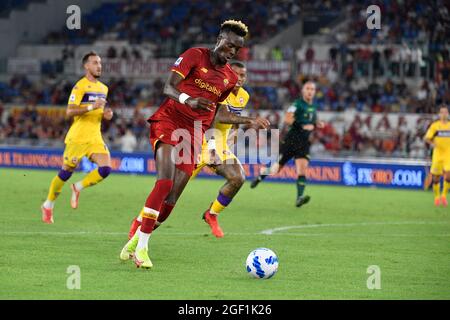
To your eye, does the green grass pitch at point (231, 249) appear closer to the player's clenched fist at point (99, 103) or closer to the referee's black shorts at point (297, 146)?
the referee's black shorts at point (297, 146)

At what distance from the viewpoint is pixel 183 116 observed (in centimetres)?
1062

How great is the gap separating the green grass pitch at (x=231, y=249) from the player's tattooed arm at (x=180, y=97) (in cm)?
173

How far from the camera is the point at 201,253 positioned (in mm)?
11617

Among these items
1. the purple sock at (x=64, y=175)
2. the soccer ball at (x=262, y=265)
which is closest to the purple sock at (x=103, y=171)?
the purple sock at (x=64, y=175)

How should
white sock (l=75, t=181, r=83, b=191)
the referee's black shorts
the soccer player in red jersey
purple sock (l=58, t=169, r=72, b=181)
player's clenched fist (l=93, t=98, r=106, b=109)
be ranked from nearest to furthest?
the soccer player in red jersey → player's clenched fist (l=93, t=98, r=106, b=109) → purple sock (l=58, t=169, r=72, b=181) → white sock (l=75, t=181, r=83, b=191) → the referee's black shorts

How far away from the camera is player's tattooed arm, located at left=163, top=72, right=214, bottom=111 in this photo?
32.3 ft

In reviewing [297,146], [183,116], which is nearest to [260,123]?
[183,116]

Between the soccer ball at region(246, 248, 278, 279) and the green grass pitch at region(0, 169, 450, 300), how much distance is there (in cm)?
10

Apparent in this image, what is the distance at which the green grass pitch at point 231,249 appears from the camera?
877 cm

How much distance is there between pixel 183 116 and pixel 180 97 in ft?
1.96

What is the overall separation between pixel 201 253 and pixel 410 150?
60.9 feet

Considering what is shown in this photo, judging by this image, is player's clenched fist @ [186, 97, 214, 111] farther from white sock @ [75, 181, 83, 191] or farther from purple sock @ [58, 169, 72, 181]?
→ white sock @ [75, 181, 83, 191]

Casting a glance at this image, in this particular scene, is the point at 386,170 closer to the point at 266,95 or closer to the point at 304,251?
the point at 266,95

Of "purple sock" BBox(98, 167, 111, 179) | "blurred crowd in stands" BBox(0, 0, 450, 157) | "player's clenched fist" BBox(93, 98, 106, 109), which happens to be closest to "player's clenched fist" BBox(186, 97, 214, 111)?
"player's clenched fist" BBox(93, 98, 106, 109)
